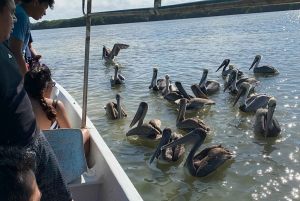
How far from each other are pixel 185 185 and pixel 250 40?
15.6 m

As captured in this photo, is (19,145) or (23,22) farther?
(23,22)

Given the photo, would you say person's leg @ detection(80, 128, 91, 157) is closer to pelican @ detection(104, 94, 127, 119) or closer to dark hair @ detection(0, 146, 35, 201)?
dark hair @ detection(0, 146, 35, 201)

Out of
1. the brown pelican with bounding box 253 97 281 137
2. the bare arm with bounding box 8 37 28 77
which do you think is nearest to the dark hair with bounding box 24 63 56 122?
the bare arm with bounding box 8 37 28 77

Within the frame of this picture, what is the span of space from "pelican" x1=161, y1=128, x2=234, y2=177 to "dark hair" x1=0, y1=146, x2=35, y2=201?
3.27 metres

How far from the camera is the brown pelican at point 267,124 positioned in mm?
5422

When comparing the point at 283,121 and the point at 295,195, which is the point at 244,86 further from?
the point at 295,195

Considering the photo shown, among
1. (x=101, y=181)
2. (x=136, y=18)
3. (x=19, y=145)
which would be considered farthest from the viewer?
(x=136, y=18)

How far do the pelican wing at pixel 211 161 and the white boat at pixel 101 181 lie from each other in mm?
1518

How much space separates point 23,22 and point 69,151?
4.07ft

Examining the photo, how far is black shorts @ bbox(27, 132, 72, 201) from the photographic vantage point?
6.47ft

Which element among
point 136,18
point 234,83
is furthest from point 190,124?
point 136,18

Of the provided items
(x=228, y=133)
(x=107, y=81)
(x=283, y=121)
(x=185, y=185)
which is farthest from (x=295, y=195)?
(x=107, y=81)

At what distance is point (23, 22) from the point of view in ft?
10.3

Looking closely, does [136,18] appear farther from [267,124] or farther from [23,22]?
→ [23,22]
